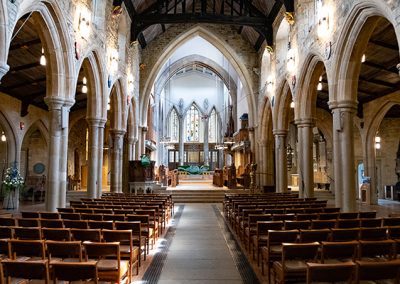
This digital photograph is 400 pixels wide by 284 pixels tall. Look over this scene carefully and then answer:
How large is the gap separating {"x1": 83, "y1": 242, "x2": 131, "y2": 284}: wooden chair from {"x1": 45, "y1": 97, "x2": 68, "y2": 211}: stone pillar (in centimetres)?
596

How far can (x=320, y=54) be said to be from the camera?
39.1 feet

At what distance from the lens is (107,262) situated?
4625mm

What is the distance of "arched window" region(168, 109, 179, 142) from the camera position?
4122 centimetres

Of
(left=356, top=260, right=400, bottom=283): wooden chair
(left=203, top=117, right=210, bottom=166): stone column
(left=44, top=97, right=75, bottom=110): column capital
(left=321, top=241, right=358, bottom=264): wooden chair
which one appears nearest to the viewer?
(left=356, top=260, right=400, bottom=283): wooden chair

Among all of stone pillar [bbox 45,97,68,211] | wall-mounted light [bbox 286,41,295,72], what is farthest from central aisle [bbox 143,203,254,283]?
wall-mounted light [bbox 286,41,295,72]

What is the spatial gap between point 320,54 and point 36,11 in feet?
28.6

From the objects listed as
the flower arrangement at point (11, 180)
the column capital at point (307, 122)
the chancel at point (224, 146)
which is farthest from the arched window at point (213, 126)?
the flower arrangement at point (11, 180)

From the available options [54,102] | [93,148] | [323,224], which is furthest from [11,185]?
[323,224]

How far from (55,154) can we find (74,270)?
24.4ft

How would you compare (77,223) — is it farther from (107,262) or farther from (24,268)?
(24,268)

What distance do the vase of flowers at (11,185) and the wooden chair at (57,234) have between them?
9939mm

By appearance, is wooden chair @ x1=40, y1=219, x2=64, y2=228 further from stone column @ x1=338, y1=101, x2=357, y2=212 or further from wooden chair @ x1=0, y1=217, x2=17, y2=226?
stone column @ x1=338, y1=101, x2=357, y2=212

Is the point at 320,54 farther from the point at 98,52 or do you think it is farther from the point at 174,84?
the point at 174,84

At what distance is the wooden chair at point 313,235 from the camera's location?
15.5ft
